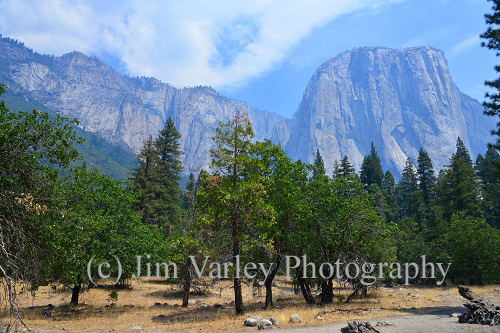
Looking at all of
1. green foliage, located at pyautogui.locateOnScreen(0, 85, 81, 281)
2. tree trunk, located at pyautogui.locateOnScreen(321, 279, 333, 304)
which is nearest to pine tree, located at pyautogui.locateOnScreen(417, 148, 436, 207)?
tree trunk, located at pyautogui.locateOnScreen(321, 279, 333, 304)

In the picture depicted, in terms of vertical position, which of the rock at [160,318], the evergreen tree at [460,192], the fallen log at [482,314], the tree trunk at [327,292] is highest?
the evergreen tree at [460,192]

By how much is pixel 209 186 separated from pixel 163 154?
109ft

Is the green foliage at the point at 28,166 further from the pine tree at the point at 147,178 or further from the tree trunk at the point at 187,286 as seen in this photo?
the pine tree at the point at 147,178

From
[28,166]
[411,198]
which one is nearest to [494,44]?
[28,166]

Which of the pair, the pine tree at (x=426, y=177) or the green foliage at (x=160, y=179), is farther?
the pine tree at (x=426, y=177)

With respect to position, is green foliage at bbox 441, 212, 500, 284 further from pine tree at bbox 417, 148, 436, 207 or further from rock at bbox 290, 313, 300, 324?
pine tree at bbox 417, 148, 436, 207

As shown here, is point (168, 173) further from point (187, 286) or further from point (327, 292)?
point (327, 292)

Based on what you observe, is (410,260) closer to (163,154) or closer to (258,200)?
(258,200)

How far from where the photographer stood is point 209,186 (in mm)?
15664

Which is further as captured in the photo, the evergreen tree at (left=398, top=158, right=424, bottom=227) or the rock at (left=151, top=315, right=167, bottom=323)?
the evergreen tree at (left=398, top=158, right=424, bottom=227)

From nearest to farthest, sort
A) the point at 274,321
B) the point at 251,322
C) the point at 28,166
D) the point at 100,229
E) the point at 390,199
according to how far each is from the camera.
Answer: the point at 28,166
the point at 251,322
the point at 274,321
the point at 100,229
the point at 390,199

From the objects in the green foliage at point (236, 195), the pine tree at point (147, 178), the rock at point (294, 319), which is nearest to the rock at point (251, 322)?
the rock at point (294, 319)

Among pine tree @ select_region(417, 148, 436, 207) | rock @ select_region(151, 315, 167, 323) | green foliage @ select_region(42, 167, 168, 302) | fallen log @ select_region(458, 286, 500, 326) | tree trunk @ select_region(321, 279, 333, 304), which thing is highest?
pine tree @ select_region(417, 148, 436, 207)

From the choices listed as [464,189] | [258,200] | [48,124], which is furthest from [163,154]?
[464,189]
